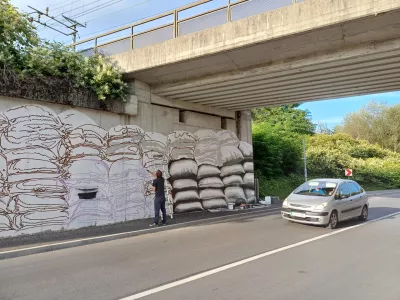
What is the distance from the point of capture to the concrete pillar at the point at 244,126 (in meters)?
17.3

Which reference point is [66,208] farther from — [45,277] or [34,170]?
[45,277]

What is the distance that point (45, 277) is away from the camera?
5691 mm

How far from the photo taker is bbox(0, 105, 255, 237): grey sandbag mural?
9164mm

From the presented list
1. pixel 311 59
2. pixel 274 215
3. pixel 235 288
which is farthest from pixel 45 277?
pixel 274 215

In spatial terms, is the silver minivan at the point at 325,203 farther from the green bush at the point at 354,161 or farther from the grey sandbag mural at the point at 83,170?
the green bush at the point at 354,161

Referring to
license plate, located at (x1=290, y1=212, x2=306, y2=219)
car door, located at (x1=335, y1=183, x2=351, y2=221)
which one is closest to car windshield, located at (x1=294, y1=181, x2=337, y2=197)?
car door, located at (x1=335, y1=183, x2=351, y2=221)

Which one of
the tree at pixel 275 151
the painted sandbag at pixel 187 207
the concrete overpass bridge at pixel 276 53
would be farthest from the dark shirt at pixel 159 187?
the tree at pixel 275 151

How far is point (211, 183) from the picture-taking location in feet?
50.2

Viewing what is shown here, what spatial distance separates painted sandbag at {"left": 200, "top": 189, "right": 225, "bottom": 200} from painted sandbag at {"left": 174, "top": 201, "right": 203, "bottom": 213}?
412 mm

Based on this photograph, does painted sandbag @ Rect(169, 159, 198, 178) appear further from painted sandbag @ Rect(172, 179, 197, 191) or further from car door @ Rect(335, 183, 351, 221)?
car door @ Rect(335, 183, 351, 221)

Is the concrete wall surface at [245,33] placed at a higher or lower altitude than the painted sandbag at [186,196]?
higher

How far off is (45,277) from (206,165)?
1004cm

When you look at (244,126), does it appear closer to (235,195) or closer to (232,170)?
(232,170)

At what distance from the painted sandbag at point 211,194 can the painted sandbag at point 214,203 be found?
0.14m
